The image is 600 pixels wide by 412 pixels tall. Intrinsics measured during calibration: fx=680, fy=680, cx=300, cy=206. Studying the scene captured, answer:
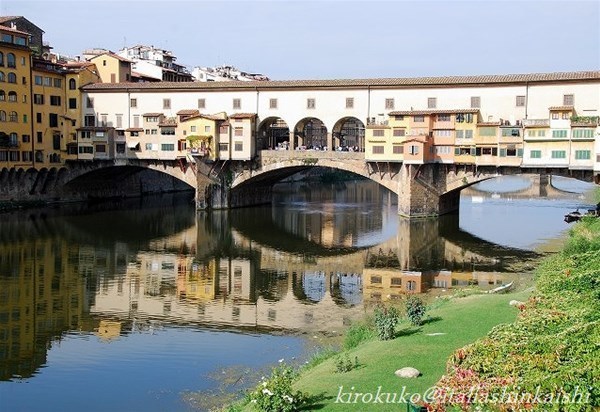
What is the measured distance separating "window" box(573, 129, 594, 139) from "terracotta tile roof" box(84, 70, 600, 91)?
3832 millimetres

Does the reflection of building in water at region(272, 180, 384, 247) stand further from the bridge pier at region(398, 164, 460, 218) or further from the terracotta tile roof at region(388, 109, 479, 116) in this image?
the terracotta tile roof at region(388, 109, 479, 116)

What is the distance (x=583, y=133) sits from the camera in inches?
1825

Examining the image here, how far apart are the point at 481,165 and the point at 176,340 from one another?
113ft

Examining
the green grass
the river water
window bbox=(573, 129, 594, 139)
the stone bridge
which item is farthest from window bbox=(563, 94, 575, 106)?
the green grass

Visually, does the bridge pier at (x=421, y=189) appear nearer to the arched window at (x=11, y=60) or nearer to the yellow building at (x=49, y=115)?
the yellow building at (x=49, y=115)

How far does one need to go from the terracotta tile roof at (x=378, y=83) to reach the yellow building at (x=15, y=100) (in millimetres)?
6252

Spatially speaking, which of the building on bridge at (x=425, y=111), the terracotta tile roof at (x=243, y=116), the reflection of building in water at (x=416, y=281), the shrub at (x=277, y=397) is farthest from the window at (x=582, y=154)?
the shrub at (x=277, y=397)

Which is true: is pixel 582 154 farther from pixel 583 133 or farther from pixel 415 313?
pixel 415 313

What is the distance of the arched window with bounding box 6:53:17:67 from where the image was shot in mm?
56688

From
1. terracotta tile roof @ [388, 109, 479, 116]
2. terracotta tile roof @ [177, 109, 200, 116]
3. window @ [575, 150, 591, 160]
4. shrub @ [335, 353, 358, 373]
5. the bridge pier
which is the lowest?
shrub @ [335, 353, 358, 373]

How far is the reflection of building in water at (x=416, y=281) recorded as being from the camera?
96.2 ft

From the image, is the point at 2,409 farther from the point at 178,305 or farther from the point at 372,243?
the point at 372,243

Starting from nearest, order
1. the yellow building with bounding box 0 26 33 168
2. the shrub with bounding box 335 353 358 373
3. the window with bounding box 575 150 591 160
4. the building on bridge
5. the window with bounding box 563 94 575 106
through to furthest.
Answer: the shrub with bounding box 335 353 358 373, the window with bounding box 575 150 591 160, the building on bridge, the window with bounding box 563 94 575 106, the yellow building with bounding box 0 26 33 168

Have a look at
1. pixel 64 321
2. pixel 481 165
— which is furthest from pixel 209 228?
pixel 64 321
